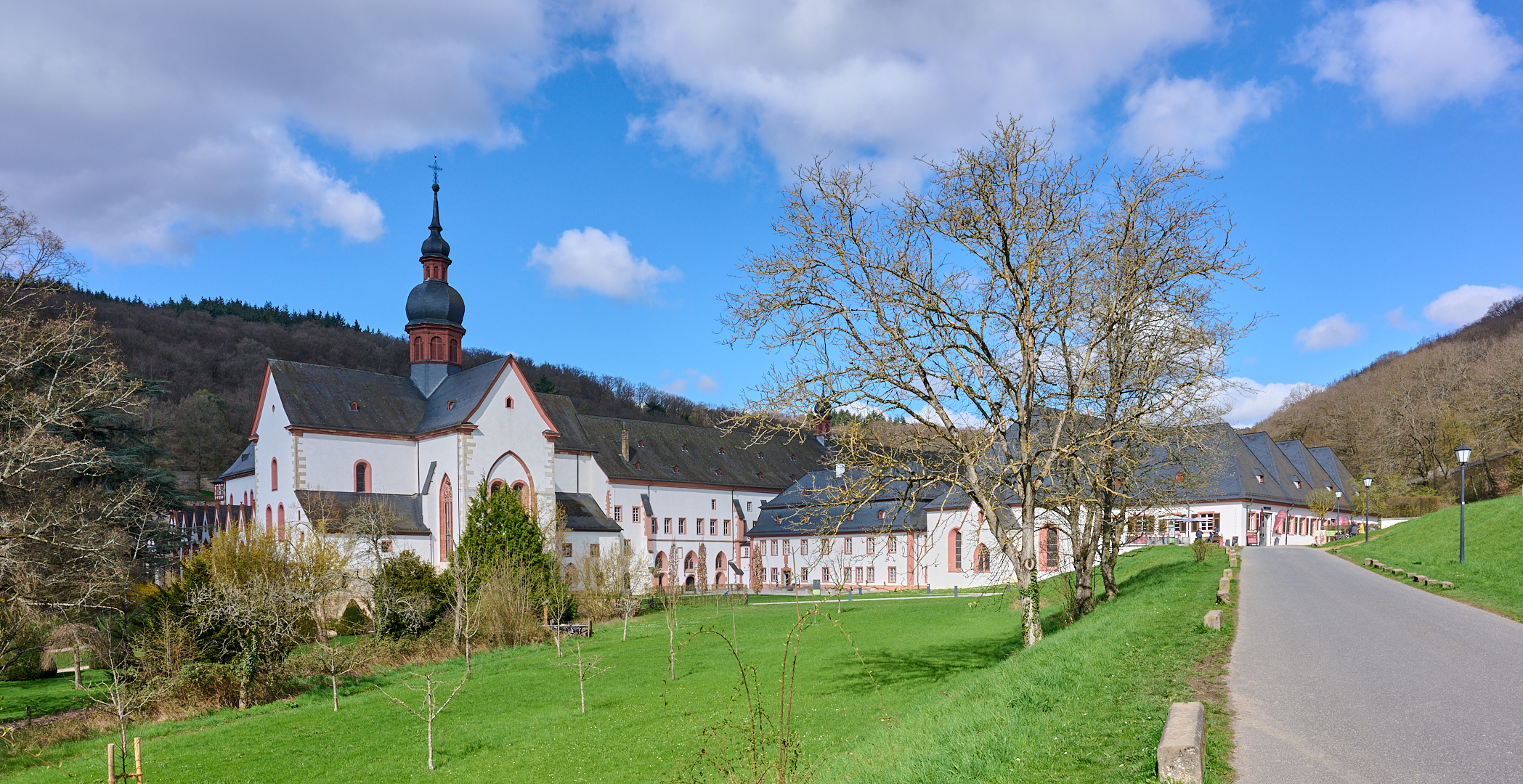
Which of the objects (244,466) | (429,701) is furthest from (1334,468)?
(244,466)

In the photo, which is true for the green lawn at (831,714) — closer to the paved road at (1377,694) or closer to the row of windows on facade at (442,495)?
the paved road at (1377,694)

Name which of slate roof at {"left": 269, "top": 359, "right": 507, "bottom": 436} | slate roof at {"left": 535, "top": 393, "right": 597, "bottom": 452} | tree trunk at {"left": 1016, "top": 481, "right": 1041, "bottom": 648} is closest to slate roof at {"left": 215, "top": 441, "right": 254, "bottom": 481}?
slate roof at {"left": 269, "top": 359, "right": 507, "bottom": 436}

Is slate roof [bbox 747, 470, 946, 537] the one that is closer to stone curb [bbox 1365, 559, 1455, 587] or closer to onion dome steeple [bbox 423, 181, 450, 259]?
stone curb [bbox 1365, 559, 1455, 587]

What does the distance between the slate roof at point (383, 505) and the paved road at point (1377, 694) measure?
40778 mm

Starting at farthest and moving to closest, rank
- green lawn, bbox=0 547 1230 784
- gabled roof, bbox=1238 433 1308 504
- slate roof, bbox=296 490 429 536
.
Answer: gabled roof, bbox=1238 433 1308 504
slate roof, bbox=296 490 429 536
green lawn, bbox=0 547 1230 784

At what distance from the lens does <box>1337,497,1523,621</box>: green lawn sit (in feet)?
55.0

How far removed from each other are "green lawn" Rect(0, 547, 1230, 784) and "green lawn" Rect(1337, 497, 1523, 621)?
15.3 feet

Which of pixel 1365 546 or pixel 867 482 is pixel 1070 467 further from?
pixel 1365 546

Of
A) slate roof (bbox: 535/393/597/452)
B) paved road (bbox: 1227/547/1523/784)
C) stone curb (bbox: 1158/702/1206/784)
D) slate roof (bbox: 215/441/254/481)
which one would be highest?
slate roof (bbox: 535/393/597/452)

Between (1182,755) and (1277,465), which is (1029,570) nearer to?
(1182,755)

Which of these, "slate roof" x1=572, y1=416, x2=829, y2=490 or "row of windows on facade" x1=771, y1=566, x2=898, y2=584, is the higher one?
"slate roof" x1=572, y1=416, x2=829, y2=490

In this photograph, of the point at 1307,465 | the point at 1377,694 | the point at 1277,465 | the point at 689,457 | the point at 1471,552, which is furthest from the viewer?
the point at 689,457

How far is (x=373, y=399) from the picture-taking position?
168 ft

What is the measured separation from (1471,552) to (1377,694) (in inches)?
826
